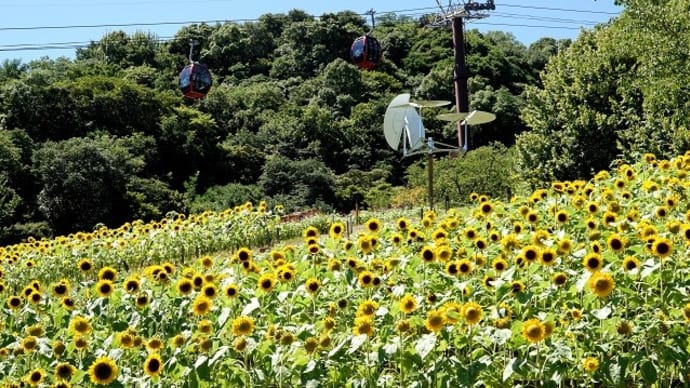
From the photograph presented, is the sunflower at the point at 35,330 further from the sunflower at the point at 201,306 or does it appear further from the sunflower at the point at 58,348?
the sunflower at the point at 201,306

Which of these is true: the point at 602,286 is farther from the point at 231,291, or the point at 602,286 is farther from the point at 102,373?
the point at 102,373

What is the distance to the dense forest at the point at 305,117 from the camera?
45.9 ft

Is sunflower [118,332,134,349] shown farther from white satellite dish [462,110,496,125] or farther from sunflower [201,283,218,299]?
white satellite dish [462,110,496,125]

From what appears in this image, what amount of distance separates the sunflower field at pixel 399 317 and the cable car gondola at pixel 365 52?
→ 30.2ft

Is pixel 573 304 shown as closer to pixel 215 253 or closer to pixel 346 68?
pixel 215 253

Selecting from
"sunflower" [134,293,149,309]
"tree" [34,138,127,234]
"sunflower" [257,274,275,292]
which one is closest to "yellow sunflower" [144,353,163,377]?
"sunflower" [257,274,275,292]

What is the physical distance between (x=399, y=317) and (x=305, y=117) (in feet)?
108

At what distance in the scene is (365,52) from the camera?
12.8 m

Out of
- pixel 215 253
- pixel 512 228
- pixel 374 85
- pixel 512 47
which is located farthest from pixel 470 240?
pixel 512 47

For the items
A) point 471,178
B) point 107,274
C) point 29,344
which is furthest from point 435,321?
point 471,178

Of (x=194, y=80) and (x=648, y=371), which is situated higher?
(x=194, y=80)

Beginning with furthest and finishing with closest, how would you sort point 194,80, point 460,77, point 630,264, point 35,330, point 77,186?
point 460,77 → point 77,186 → point 194,80 → point 35,330 → point 630,264

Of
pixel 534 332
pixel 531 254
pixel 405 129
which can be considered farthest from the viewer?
pixel 405 129

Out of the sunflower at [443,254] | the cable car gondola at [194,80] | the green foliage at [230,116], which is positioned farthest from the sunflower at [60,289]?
the green foliage at [230,116]
